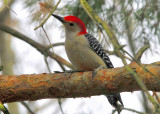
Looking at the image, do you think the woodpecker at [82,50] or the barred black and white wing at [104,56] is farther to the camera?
the barred black and white wing at [104,56]

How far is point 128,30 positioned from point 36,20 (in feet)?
5.24

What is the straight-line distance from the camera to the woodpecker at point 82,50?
155 inches

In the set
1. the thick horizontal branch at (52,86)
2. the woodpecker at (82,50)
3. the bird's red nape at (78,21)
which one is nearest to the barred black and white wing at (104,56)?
the woodpecker at (82,50)

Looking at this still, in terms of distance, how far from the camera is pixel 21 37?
4242mm

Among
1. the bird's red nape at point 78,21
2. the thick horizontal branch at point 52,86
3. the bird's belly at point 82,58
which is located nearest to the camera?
the thick horizontal branch at point 52,86

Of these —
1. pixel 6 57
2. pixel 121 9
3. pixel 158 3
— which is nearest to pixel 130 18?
pixel 121 9

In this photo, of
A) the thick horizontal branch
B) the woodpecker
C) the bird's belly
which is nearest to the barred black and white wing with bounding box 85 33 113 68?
the woodpecker

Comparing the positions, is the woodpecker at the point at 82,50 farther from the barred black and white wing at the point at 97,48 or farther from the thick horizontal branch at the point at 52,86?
the thick horizontal branch at the point at 52,86

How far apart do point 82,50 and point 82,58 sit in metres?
0.13

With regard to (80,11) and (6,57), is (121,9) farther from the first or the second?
(6,57)

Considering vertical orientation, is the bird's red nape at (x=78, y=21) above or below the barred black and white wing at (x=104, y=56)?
above

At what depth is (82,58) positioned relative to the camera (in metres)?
3.91

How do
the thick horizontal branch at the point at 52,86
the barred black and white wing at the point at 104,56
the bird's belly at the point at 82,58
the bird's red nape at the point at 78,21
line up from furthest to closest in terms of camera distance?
the bird's red nape at the point at 78,21 → the barred black and white wing at the point at 104,56 → the bird's belly at the point at 82,58 → the thick horizontal branch at the point at 52,86

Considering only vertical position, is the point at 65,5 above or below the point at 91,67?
above
